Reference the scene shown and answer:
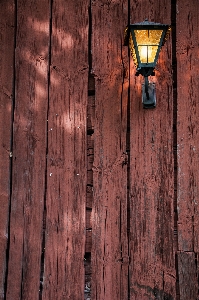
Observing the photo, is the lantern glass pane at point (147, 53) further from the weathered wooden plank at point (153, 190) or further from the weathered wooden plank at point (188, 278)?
the weathered wooden plank at point (188, 278)

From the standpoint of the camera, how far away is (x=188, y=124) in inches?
136

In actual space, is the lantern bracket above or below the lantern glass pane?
below

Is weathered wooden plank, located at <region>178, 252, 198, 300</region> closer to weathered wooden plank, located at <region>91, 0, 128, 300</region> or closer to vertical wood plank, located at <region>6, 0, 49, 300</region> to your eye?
weathered wooden plank, located at <region>91, 0, 128, 300</region>

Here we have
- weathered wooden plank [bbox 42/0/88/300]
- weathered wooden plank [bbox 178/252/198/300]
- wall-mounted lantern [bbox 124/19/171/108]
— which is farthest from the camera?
weathered wooden plank [bbox 42/0/88/300]

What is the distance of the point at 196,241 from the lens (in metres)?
3.34

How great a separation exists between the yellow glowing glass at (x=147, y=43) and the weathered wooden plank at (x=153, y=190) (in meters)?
0.42

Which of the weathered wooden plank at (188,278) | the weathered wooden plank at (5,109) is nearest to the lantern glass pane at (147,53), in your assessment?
the weathered wooden plank at (5,109)

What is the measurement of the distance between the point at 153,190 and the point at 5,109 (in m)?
1.58

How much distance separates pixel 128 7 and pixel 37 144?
5.09 feet

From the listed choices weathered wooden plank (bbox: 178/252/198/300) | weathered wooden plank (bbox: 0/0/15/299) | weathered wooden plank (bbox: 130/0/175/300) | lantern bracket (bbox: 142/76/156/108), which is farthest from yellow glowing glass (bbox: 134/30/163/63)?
weathered wooden plank (bbox: 178/252/198/300)

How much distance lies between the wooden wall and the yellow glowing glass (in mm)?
430

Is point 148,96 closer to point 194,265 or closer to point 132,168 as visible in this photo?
point 132,168

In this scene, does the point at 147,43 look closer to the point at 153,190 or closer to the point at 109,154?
the point at 109,154

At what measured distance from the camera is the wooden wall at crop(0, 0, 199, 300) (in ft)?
11.1
